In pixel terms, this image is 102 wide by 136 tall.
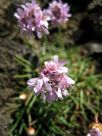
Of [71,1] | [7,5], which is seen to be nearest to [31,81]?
[7,5]

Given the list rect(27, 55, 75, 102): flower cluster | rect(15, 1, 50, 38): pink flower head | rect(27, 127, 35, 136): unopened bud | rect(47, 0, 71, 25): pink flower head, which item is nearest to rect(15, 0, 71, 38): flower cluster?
rect(15, 1, 50, 38): pink flower head

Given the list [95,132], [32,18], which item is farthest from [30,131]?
[32,18]

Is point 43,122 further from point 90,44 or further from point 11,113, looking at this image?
point 90,44

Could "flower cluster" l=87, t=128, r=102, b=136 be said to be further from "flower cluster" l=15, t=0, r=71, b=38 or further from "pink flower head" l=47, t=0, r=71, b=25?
"pink flower head" l=47, t=0, r=71, b=25

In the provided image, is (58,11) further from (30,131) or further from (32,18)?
(30,131)

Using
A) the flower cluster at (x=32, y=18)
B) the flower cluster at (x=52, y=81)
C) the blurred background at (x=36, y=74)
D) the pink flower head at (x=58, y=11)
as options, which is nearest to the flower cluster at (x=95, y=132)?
the flower cluster at (x=52, y=81)
